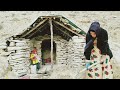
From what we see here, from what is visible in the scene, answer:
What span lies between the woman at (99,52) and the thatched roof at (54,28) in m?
2.98

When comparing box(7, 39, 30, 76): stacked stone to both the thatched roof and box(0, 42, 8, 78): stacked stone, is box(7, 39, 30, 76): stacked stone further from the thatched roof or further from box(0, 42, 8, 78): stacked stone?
the thatched roof

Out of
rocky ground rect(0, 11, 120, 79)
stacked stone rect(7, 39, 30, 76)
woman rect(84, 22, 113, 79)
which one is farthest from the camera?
rocky ground rect(0, 11, 120, 79)

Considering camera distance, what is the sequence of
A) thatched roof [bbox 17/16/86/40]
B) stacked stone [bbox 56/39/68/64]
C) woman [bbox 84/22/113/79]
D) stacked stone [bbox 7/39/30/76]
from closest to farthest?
woman [bbox 84/22/113/79] < thatched roof [bbox 17/16/86/40] < stacked stone [bbox 7/39/30/76] < stacked stone [bbox 56/39/68/64]

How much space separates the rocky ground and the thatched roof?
1.34 m

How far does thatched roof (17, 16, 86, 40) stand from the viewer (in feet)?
47.5

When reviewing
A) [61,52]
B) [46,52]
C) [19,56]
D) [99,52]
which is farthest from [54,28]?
[99,52]

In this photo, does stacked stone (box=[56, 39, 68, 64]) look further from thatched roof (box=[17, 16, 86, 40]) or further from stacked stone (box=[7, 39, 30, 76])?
stacked stone (box=[7, 39, 30, 76])

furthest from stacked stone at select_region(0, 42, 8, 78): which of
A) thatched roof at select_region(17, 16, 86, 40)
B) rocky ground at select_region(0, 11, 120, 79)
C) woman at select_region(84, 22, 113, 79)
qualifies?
woman at select_region(84, 22, 113, 79)

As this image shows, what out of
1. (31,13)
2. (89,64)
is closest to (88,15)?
(31,13)

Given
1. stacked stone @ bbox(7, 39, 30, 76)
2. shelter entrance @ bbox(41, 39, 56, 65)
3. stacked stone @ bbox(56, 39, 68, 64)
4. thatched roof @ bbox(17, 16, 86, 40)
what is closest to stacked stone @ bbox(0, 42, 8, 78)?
stacked stone @ bbox(7, 39, 30, 76)

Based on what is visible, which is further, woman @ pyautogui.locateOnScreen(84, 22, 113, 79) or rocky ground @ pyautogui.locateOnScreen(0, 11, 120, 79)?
rocky ground @ pyautogui.locateOnScreen(0, 11, 120, 79)

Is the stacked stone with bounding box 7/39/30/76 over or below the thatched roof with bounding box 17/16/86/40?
below

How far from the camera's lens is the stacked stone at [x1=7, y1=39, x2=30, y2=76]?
Answer: 14.9 meters

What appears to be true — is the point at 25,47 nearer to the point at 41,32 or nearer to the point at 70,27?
the point at 41,32
